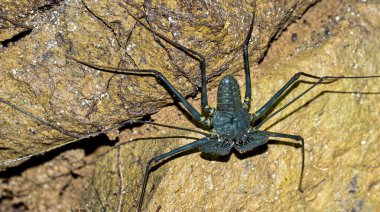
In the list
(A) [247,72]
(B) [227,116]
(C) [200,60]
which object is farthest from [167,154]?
(A) [247,72]

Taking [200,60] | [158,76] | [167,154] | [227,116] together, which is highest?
[200,60]

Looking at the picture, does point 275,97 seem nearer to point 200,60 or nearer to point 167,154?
point 200,60

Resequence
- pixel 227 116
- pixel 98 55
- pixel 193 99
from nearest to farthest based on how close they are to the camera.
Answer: pixel 98 55
pixel 227 116
pixel 193 99

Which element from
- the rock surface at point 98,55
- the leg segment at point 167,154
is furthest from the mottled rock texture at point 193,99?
the leg segment at point 167,154

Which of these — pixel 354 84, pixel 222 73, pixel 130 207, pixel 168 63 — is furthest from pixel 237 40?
pixel 130 207

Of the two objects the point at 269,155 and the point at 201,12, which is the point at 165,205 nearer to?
the point at 269,155

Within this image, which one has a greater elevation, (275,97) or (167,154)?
(275,97)
